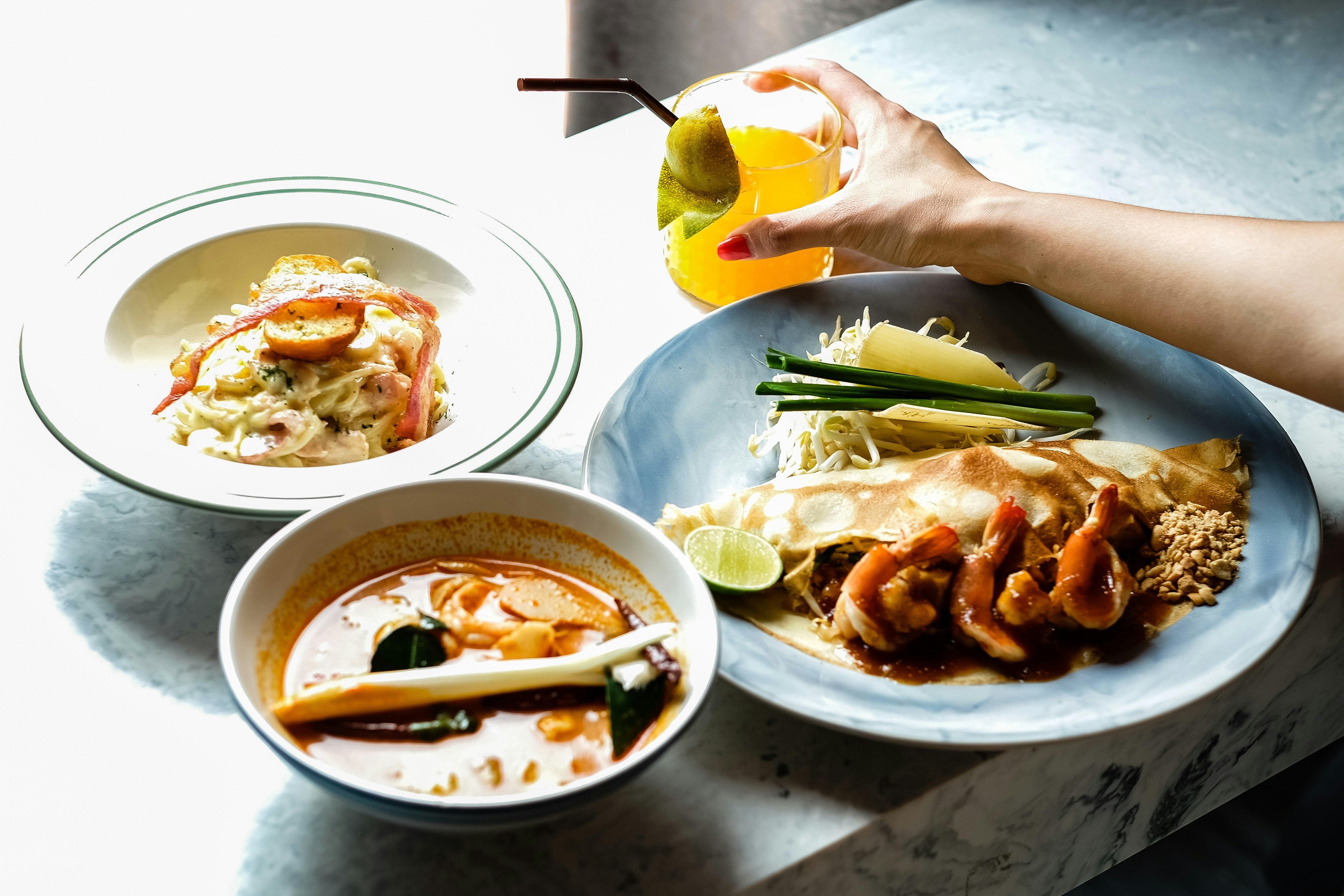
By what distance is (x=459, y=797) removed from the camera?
2.75ft

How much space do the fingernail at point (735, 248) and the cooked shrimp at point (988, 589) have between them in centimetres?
59

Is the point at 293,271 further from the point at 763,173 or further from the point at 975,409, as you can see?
the point at 975,409

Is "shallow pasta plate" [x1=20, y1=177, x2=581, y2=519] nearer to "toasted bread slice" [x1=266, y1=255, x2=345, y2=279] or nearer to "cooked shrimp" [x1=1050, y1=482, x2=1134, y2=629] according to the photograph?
"toasted bread slice" [x1=266, y1=255, x2=345, y2=279]

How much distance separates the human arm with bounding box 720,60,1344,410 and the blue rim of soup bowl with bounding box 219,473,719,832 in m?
0.87

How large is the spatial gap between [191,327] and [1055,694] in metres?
1.29

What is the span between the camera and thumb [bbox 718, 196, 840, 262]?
5.11ft

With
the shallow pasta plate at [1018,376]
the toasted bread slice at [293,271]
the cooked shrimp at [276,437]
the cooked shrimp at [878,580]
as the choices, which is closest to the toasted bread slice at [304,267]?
the toasted bread slice at [293,271]

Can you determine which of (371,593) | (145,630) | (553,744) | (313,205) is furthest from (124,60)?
(553,744)

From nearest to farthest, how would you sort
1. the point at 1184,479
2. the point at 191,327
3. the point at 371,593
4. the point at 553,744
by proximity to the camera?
the point at 553,744, the point at 371,593, the point at 1184,479, the point at 191,327

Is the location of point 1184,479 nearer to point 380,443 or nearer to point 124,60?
point 380,443

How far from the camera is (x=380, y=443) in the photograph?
1.35 m

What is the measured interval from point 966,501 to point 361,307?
2.71ft

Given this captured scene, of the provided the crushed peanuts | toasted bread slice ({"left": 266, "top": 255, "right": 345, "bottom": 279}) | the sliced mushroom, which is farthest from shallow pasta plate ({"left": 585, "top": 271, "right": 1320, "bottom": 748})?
toasted bread slice ({"left": 266, "top": 255, "right": 345, "bottom": 279})

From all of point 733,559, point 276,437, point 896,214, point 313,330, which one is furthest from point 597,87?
point 733,559
